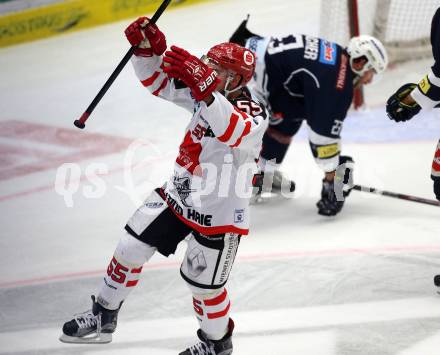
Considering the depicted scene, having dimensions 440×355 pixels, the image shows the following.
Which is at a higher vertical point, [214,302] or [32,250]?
[214,302]

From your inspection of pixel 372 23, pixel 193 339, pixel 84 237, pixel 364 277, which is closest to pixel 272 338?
pixel 193 339

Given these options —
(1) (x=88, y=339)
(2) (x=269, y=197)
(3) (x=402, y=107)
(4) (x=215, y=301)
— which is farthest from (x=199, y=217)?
(2) (x=269, y=197)

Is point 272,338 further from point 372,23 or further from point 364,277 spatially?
point 372,23

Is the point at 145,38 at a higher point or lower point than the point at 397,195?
higher

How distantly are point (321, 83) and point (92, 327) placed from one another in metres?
2.10

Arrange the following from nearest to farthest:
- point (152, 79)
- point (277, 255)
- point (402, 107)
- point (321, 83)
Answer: point (152, 79) → point (402, 107) → point (277, 255) → point (321, 83)

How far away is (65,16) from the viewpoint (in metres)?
9.23

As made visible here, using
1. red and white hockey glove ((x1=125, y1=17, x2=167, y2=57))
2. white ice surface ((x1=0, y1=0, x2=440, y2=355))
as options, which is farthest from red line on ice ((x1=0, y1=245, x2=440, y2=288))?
red and white hockey glove ((x1=125, y1=17, x2=167, y2=57))

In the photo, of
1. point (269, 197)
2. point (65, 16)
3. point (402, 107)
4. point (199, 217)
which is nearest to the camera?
point (199, 217)

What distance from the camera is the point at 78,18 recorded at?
9273 mm

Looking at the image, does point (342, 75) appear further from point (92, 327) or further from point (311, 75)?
point (92, 327)

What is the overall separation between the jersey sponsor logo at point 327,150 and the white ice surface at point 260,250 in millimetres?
377

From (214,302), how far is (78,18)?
21.6ft

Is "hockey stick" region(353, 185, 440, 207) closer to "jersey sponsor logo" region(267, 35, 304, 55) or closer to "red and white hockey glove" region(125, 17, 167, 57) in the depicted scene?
"jersey sponsor logo" region(267, 35, 304, 55)
